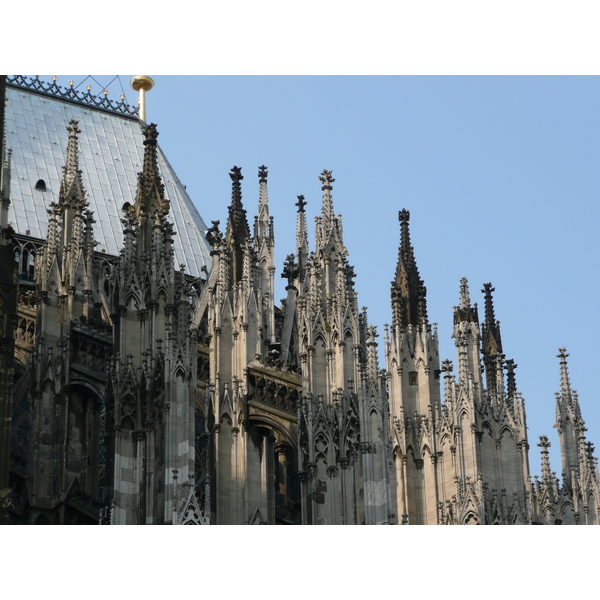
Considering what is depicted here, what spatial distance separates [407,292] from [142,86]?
19038 mm

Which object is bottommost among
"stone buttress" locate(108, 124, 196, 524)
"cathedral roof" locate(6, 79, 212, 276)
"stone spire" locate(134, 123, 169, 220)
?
"stone buttress" locate(108, 124, 196, 524)

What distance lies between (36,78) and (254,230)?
14.1 meters

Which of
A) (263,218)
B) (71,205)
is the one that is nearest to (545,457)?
(263,218)

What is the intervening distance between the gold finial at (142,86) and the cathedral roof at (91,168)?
28.2 inches

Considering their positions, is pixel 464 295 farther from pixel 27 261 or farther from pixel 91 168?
pixel 91 168

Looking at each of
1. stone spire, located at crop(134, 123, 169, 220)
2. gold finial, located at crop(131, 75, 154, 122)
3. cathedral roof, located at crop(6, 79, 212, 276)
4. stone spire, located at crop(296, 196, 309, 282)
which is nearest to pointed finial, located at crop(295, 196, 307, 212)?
stone spire, located at crop(296, 196, 309, 282)

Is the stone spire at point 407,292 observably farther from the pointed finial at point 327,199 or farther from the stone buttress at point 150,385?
the stone buttress at point 150,385

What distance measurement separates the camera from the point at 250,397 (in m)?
34.8

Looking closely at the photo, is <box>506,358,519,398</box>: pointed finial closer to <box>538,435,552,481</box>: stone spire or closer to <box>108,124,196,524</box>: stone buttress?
<box>538,435,552,481</box>: stone spire

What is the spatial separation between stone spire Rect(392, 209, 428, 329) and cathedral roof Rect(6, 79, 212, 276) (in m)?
8.34

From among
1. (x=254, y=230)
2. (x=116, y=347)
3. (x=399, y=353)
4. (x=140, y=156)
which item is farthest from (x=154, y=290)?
(x=140, y=156)

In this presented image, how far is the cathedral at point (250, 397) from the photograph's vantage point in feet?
103

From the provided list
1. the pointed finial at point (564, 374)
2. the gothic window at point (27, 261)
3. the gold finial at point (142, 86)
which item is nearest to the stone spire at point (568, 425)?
the pointed finial at point (564, 374)

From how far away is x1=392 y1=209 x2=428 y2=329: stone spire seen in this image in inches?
1596
